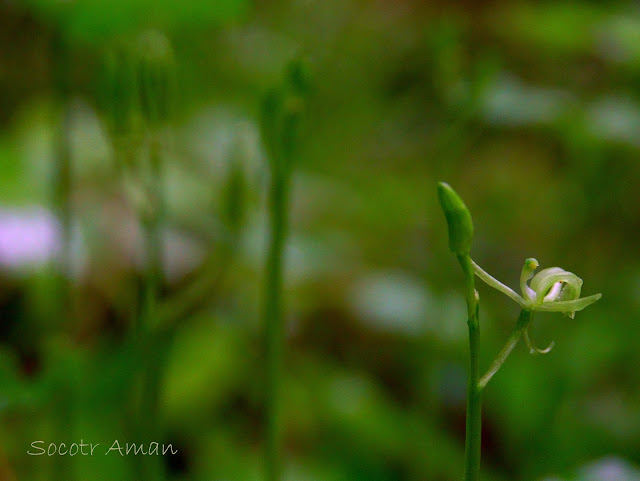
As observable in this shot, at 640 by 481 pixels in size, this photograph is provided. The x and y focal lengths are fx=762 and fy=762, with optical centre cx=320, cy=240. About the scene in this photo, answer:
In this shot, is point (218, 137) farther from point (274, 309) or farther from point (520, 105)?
point (274, 309)

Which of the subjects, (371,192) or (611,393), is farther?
(371,192)

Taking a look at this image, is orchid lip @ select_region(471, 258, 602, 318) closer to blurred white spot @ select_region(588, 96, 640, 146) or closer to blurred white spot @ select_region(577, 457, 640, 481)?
blurred white spot @ select_region(577, 457, 640, 481)

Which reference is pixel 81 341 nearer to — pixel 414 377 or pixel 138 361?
pixel 414 377

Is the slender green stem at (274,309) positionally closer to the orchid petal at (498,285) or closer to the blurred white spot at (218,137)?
the orchid petal at (498,285)

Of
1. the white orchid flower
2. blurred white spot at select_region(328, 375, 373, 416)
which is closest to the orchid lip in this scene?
the white orchid flower

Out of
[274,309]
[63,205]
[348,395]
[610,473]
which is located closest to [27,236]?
[63,205]

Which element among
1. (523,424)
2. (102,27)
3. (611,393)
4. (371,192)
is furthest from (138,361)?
(371,192)
